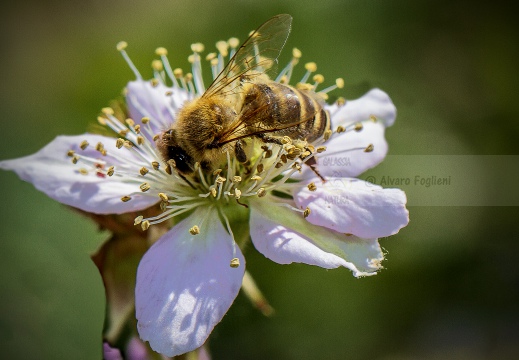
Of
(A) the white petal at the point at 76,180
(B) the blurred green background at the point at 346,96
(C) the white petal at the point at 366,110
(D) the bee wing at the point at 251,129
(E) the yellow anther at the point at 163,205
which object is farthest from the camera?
(B) the blurred green background at the point at 346,96

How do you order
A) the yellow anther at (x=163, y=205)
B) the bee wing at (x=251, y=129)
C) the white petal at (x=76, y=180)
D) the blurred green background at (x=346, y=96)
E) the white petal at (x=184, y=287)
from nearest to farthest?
1. the white petal at (x=184, y=287)
2. the bee wing at (x=251, y=129)
3. the yellow anther at (x=163, y=205)
4. the white petal at (x=76, y=180)
5. the blurred green background at (x=346, y=96)

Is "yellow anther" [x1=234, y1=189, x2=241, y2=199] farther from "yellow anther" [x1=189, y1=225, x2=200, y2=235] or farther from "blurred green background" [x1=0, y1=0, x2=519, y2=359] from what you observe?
"blurred green background" [x1=0, y1=0, x2=519, y2=359]

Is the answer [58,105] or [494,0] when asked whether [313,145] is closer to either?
[58,105]

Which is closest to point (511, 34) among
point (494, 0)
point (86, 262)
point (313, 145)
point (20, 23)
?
point (494, 0)

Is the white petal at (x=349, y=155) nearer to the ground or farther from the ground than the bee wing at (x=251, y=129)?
nearer to the ground

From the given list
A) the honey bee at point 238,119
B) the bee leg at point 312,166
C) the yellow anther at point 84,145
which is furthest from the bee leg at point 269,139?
the yellow anther at point 84,145

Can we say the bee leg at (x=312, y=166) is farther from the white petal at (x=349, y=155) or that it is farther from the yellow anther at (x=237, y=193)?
the yellow anther at (x=237, y=193)

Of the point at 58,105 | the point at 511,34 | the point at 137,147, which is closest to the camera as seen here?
the point at 137,147

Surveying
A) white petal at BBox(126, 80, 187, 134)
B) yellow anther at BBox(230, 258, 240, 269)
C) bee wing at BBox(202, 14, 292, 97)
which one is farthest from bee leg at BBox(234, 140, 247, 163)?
white petal at BBox(126, 80, 187, 134)
